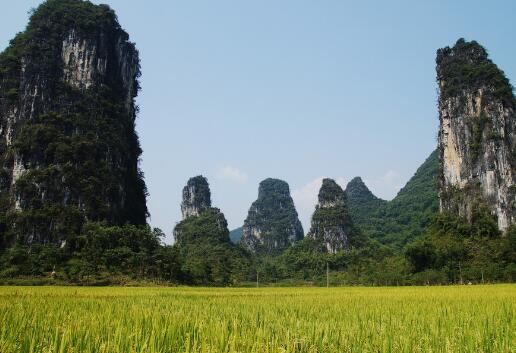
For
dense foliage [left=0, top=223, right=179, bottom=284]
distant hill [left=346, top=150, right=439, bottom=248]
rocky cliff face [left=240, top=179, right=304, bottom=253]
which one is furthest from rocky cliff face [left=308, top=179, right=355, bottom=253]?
dense foliage [left=0, top=223, right=179, bottom=284]

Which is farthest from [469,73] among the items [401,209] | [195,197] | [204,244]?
[195,197]

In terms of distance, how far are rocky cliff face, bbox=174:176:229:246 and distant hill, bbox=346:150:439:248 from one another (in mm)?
30737

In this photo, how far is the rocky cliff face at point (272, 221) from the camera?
101 m

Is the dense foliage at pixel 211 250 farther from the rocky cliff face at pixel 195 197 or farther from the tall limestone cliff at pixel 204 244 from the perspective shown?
the rocky cliff face at pixel 195 197

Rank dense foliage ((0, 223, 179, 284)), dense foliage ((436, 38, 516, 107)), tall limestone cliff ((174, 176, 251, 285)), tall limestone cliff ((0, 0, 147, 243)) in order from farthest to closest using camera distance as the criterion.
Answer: dense foliage ((436, 38, 516, 107))
tall limestone cliff ((174, 176, 251, 285))
tall limestone cliff ((0, 0, 147, 243))
dense foliage ((0, 223, 179, 284))

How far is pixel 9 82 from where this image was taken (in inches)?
1812

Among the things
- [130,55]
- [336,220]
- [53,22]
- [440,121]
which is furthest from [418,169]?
[53,22]

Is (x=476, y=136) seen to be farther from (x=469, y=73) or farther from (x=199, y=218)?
(x=199, y=218)

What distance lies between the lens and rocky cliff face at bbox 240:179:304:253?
101375mm

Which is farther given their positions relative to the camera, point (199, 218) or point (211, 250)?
point (199, 218)

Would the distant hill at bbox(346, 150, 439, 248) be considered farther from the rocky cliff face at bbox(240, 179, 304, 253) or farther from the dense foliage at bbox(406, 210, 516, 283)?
the dense foliage at bbox(406, 210, 516, 283)

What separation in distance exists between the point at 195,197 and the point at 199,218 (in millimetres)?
9023

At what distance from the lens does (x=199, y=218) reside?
78812 mm

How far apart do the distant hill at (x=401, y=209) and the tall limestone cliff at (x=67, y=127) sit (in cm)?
4618
